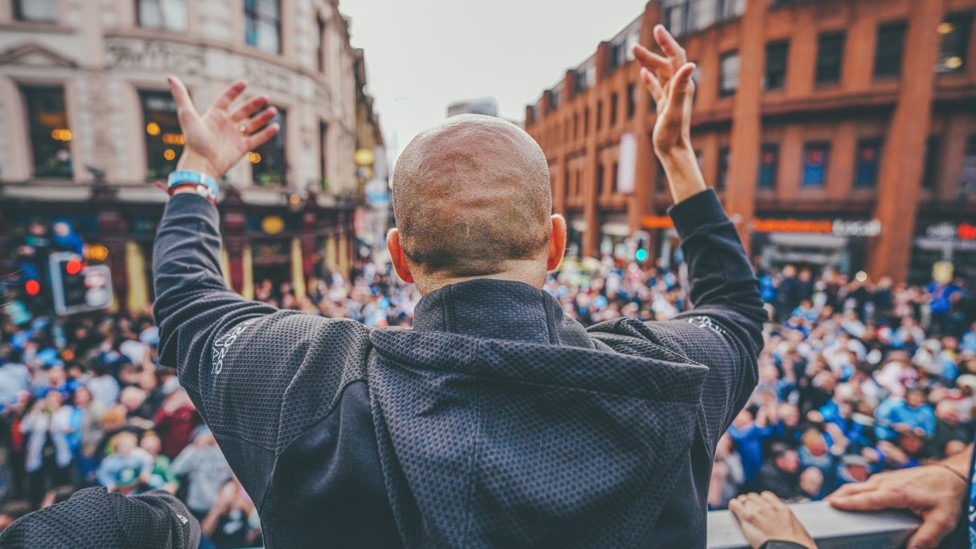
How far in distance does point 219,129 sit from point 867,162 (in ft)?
75.1

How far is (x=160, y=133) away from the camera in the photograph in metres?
12.6

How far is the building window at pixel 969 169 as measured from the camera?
16.3 meters

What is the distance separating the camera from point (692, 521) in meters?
1.00

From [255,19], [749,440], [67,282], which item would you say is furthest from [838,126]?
[67,282]

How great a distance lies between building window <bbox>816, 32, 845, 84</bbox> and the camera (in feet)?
57.0

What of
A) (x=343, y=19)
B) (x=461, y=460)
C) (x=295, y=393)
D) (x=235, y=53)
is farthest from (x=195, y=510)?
(x=343, y=19)

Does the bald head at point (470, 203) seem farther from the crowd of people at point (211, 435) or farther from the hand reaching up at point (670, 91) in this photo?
the crowd of people at point (211, 435)

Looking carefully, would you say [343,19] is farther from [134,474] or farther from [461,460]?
[461,460]

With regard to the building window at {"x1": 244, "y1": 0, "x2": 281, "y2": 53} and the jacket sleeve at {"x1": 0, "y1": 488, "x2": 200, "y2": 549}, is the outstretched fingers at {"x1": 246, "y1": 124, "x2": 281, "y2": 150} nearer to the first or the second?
the jacket sleeve at {"x1": 0, "y1": 488, "x2": 200, "y2": 549}

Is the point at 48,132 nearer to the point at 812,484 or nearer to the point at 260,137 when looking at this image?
the point at 260,137

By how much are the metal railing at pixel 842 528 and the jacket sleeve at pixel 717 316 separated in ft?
1.45

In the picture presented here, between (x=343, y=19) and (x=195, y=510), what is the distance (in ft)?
63.2

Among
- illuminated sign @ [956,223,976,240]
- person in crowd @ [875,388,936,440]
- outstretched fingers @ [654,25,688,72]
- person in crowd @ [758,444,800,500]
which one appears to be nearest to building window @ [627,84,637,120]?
illuminated sign @ [956,223,976,240]

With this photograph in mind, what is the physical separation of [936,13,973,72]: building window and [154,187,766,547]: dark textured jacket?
23.7 metres
